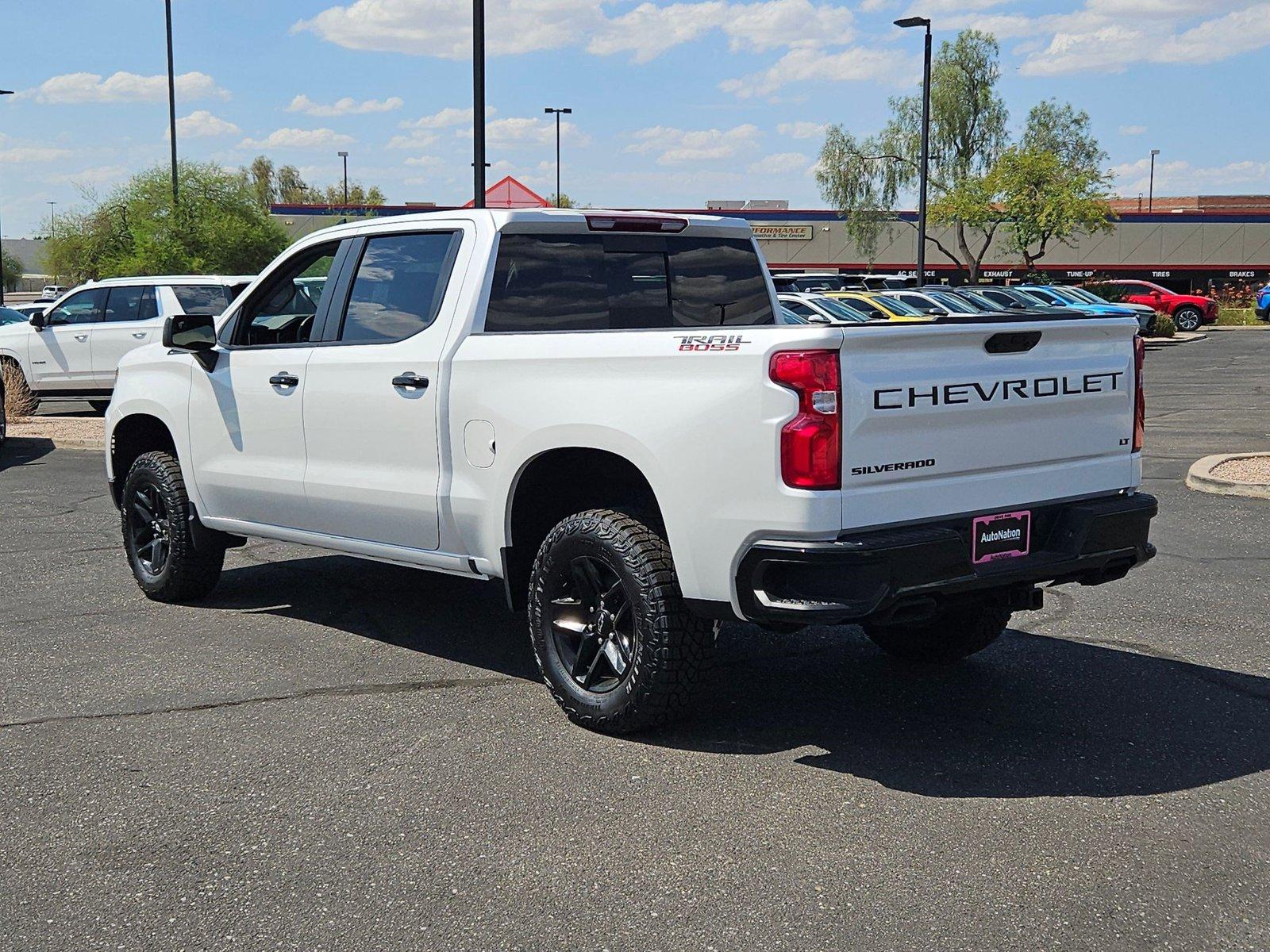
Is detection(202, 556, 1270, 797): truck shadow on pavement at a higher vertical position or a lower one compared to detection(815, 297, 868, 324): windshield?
lower

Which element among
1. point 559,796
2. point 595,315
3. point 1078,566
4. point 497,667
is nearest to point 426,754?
point 559,796

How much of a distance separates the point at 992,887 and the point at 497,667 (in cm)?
290

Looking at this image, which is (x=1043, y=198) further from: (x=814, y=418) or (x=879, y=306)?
(x=814, y=418)

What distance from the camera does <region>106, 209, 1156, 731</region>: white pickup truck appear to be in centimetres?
451

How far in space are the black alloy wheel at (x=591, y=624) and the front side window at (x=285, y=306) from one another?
2.21 m

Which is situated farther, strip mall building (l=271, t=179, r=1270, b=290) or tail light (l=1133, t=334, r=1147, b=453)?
strip mall building (l=271, t=179, r=1270, b=290)

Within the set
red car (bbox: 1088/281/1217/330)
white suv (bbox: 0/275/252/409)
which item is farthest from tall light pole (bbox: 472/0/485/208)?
red car (bbox: 1088/281/1217/330)

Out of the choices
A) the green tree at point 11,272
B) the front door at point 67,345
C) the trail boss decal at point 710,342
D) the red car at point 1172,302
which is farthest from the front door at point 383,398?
the green tree at point 11,272

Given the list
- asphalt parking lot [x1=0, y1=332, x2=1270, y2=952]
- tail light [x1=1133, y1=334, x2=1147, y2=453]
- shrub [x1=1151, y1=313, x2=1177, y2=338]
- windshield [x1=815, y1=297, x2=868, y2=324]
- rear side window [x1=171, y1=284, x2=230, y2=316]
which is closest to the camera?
asphalt parking lot [x1=0, y1=332, x2=1270, y2=952]

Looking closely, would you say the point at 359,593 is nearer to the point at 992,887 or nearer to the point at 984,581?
the point at 984,581

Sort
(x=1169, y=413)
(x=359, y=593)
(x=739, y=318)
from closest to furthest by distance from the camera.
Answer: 1. (x=739, y=318)
2. (x=359, y=593)
3. (x=1169, y=413)

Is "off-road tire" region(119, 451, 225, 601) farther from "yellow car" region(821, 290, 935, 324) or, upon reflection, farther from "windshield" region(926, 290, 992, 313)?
"windshield" region(926, 290, 992, 313)

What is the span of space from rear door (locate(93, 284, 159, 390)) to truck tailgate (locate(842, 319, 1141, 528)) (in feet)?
49.1

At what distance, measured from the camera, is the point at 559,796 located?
4555 millimetres
